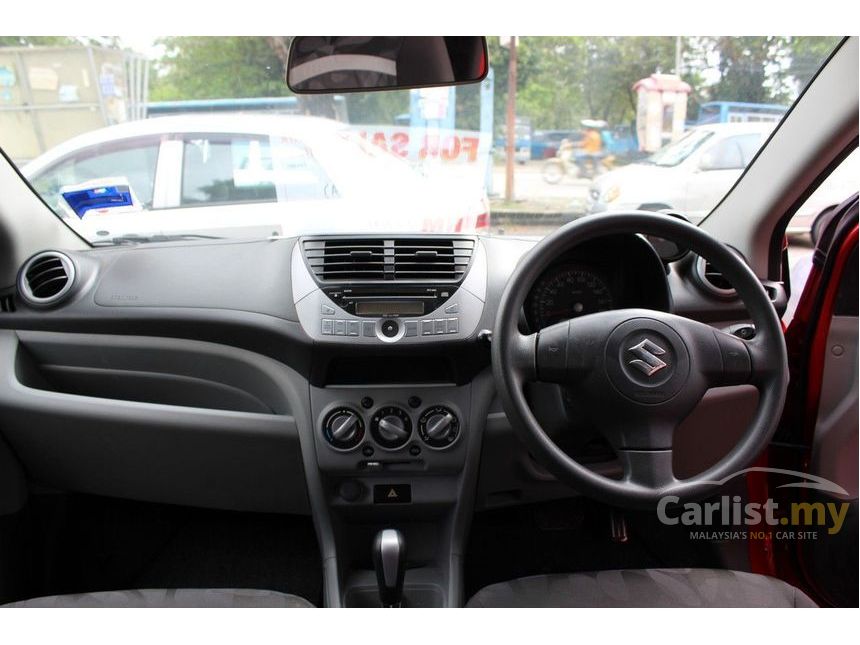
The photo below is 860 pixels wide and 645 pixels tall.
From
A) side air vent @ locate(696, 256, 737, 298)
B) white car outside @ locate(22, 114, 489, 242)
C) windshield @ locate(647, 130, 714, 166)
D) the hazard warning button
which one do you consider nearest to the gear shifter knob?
the hazard warning button

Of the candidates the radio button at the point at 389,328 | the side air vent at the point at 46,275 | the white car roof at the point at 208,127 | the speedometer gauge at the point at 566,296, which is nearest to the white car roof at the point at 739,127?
the speedometer gauge at the point at 566,296

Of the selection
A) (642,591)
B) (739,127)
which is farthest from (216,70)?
(642,591)

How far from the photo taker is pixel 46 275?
2.10m

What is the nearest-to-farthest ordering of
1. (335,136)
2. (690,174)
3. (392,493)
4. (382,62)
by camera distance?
(382,62) < (392,493) < (690,174) < (335,136)

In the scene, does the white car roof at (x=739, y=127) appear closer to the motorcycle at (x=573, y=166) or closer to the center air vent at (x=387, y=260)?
the motorcycle at (x=573, y=166)

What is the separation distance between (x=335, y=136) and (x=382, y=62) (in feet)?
3.57

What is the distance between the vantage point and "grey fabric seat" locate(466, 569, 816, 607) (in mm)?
1633

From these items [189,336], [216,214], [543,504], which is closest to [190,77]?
[216,214]

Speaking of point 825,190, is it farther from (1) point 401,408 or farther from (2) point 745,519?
(1) point 401,408

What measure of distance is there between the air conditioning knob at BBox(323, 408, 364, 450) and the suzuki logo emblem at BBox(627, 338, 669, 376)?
80cm

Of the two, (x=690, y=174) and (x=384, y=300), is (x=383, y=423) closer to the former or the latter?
(x=384, y=300)

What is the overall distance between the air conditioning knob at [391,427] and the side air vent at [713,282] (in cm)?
97

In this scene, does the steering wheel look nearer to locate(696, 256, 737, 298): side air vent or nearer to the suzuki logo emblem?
the suzuki logo emblem

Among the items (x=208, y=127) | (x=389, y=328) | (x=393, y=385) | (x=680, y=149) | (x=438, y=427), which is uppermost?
(x=208, y=127)
